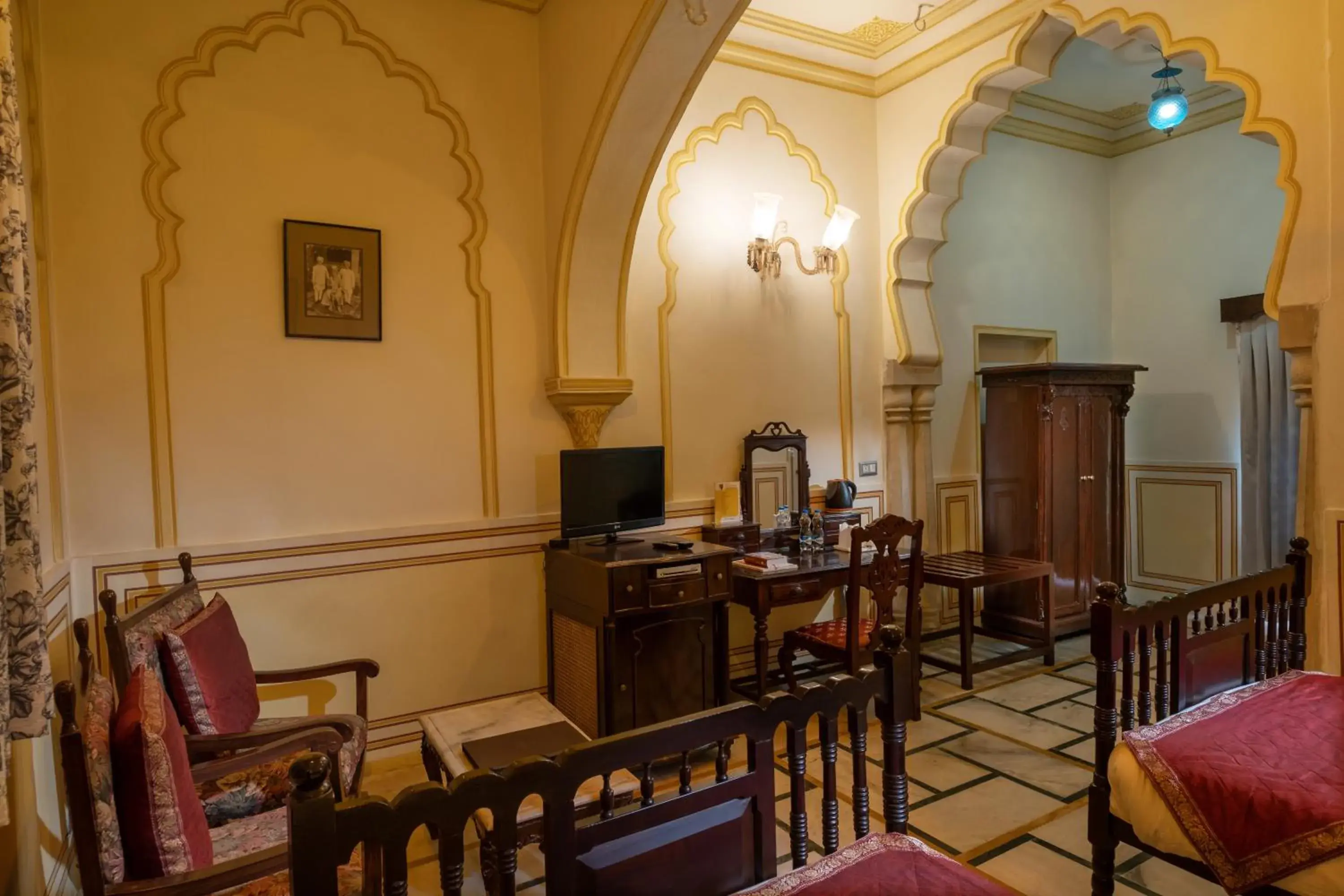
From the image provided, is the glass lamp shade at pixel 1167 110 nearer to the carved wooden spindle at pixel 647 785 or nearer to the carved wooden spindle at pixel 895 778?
the carved wooden spindle at pixel 895 778

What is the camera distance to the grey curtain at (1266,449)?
447 centimetres

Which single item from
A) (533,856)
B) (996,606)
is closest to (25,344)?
(533,856)

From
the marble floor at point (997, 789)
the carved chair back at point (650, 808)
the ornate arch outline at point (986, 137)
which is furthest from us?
the ornate arch outline at point (986, 137)

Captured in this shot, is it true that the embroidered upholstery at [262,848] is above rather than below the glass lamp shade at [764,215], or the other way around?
below

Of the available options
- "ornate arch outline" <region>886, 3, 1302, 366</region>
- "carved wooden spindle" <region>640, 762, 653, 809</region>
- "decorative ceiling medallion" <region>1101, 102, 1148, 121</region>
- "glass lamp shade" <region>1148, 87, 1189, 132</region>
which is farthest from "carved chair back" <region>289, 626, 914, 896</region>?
"decorative ceiling medallion" <region>1101, 102, 1148, 121</region>

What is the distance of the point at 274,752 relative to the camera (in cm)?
202

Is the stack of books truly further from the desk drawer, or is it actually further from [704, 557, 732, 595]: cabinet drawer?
[704, 557, 732, 595]: cabinet drawer

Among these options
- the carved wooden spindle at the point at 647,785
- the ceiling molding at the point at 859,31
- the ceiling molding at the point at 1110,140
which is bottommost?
the carved wooden spindle at the point at 647,785

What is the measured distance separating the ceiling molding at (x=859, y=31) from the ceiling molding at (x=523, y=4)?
1.00m

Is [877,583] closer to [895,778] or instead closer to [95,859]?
[895,778]

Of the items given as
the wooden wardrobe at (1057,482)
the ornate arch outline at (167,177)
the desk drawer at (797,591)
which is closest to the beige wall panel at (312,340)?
the ornate arch outline at (167,177)

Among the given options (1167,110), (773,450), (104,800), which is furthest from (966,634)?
(104,800)

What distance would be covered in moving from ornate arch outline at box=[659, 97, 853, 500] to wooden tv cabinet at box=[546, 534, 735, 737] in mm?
774

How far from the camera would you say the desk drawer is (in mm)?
3463
